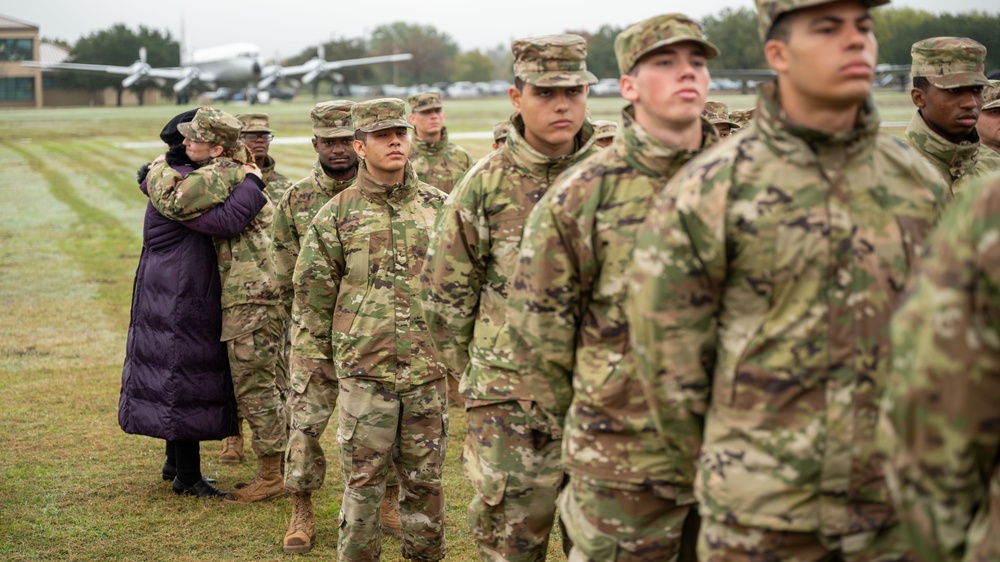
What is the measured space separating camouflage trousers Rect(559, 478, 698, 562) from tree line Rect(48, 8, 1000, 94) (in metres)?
2.12

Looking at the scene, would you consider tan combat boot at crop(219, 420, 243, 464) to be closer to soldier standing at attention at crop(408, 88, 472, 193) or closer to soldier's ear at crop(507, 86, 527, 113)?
soldier standing at attention at crop(408, 88, 472, 193)

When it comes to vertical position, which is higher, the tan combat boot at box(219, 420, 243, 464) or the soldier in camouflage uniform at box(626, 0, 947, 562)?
the soldier in camouflage uniform at box(626, 0, 947, 562)

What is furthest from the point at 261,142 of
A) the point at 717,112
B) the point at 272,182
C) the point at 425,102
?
the point at 717,112

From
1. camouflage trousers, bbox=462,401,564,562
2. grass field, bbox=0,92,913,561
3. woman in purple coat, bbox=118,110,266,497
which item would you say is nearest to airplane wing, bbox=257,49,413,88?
grass field, bbox=0,92,913,561

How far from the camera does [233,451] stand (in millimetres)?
9008

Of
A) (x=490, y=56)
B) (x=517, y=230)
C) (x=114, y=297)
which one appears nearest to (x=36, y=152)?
(x=114, y=297)

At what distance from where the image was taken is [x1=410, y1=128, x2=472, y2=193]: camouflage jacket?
11.8 m

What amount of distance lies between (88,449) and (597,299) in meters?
6.37

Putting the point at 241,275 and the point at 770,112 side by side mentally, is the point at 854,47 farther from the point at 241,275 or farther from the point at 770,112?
the point at 241,275

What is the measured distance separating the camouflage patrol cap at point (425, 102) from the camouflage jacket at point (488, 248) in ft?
22.2

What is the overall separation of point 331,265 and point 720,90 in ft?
217

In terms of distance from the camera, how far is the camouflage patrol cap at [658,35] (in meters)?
3.80

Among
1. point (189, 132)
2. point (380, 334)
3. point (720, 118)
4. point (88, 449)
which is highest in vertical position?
point (720, 118)

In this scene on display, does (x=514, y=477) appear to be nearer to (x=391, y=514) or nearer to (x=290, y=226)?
(x=391, y=514)
